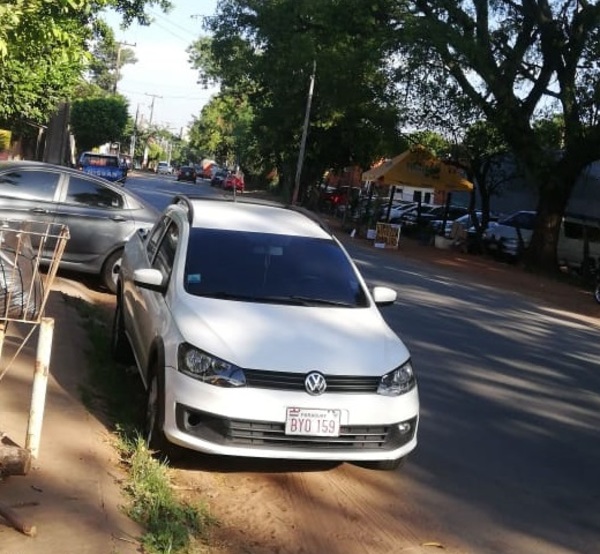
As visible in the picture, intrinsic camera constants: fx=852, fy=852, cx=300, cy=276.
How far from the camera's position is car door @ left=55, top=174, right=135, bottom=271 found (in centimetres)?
1089

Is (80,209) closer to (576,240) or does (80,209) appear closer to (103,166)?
(103,166)

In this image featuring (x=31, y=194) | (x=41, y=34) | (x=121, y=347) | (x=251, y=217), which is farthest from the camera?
(x=31, y=194)

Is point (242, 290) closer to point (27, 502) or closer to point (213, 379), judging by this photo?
point (213, 379)

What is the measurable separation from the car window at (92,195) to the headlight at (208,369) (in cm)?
639

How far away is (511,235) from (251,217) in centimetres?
2498

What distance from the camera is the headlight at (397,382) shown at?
17.3 feet

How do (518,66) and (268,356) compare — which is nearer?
(268,356)

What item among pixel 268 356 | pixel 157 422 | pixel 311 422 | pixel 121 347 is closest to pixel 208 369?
pixel 268 356

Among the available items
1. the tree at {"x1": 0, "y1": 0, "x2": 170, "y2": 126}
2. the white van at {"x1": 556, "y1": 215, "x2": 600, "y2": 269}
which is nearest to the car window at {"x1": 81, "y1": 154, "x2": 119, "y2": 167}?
the tree at {"x1": 0, "y1": 0, "x2": 170, "y2": 126}

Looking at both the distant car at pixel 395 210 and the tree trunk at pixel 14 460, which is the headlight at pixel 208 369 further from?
the distant car at pixel 395 210

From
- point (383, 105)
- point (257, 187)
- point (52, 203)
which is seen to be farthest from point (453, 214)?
point (257, 187)

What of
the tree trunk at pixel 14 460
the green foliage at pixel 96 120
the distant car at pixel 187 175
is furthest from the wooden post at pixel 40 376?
the distant car at pixel 187 175

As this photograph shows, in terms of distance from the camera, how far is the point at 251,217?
6.86 meters

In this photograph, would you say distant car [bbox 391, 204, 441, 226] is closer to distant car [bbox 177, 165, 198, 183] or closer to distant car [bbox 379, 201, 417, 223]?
distant car [bbox 379, 201, 417, 223]
